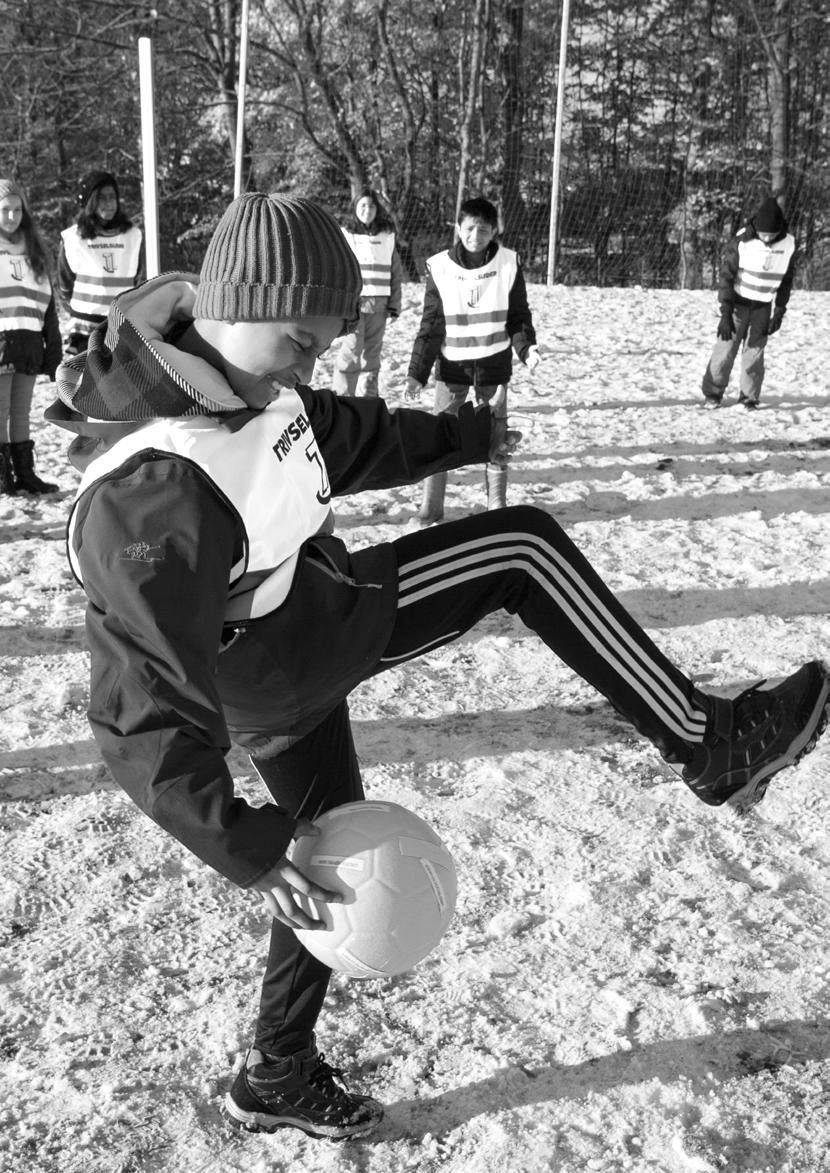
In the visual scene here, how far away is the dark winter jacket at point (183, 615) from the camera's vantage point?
6.31ft

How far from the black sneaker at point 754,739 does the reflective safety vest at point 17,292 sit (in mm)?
5951

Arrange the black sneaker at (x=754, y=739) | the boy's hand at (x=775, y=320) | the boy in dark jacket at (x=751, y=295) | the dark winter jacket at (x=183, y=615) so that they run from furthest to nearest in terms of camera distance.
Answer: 1. the boy's hand at (x=775, y=320)
2. the boy in dark jacket at (x=751, y=295)
3. the black sneaker at (x=754, y=739)
4. the dark winter jacket at (x=183, y=615)

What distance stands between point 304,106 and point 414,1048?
22.9 m

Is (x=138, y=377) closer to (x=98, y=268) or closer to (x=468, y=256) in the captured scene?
(x=468, y=256)

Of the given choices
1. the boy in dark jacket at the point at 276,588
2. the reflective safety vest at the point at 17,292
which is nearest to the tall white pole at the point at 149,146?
the reflective safety vest at the point at 17,292

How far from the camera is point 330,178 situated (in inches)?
942

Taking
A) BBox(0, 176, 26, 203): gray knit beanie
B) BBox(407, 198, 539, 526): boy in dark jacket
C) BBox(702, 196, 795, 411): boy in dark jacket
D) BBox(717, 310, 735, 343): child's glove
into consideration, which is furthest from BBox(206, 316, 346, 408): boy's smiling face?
BBox(717, 310, 735, 343): child's glove

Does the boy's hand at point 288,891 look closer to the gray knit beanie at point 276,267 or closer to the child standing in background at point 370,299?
the gray knit beanie at point 276,267

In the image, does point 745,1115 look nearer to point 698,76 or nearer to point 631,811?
point 631,811

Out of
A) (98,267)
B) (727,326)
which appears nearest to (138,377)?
(98,267)

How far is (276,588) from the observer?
228 cm

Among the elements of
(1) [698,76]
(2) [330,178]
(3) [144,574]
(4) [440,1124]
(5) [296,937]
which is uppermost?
(1) [698,76]

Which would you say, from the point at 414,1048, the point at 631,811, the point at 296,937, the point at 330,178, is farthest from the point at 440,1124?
the point at 330,178

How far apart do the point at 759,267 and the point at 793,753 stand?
328 inches
